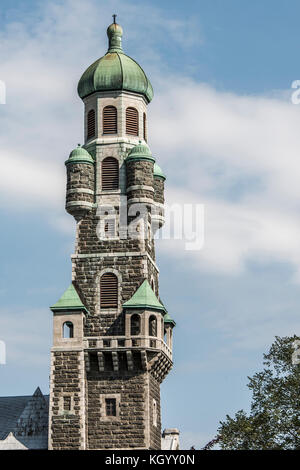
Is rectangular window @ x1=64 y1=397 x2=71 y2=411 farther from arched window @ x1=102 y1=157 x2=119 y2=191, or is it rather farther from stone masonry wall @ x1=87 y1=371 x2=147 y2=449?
arched window @ x1=102 y1=157 x2=119 y2=191

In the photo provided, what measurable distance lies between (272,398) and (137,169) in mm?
19933

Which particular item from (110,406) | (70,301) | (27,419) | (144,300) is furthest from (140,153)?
(27,419)

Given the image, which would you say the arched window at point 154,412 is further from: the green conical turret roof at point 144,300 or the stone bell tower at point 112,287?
the green conical turret roof at point 144,300

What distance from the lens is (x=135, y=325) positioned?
248 ft

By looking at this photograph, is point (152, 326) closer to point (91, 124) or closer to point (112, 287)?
point (112, 287)

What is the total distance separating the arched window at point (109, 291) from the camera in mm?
77062

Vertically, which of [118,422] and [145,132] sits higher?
[145,132]

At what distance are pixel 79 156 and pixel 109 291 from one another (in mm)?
10618

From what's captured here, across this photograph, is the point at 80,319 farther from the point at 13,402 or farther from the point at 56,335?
the point at 13,402

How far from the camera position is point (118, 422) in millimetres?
74000

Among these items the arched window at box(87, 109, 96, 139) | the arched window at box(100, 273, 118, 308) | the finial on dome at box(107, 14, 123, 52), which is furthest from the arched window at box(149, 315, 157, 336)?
the finial on dome at box(107, 14, 123, 52)

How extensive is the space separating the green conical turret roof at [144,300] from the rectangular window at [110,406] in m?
6.67

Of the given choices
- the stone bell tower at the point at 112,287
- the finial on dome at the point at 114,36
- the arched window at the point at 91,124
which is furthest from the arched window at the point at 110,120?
the finial on dome at the point at 114,36
